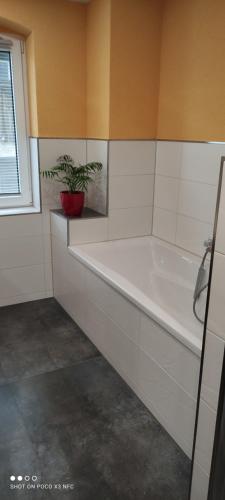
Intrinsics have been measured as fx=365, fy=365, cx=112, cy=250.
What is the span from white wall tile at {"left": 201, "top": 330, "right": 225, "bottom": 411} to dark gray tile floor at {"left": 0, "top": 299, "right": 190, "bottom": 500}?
0.57 metres

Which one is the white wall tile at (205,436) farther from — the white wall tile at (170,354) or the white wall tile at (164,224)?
the white wall tile at (164,224)

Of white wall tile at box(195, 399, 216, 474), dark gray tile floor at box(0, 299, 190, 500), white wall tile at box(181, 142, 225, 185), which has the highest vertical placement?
white wall tile at box(181, 142, 225, 185)

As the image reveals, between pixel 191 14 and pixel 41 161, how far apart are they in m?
1.42

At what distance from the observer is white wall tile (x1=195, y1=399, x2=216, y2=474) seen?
121cm

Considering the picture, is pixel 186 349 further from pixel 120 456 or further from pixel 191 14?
pixel 191 14

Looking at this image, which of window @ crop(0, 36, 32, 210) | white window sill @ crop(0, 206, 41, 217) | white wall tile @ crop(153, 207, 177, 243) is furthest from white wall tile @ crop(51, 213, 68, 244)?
white wall tile @ crop(153, 207, 177, 243)

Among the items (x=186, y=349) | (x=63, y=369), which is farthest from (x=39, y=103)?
(x=186, y=349)

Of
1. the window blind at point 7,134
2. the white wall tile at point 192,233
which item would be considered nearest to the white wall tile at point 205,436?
the white wall tile at point 192,233

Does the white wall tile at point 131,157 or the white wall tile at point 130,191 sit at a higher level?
the white wall tile at point 131,157

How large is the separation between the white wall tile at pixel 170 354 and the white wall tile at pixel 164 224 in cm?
109

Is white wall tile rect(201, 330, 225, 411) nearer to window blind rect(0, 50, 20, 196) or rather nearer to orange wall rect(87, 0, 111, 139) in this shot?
orange wall rect(87, 0, 111, 139)

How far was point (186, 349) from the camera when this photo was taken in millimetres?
1576

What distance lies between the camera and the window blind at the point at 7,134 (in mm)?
2781

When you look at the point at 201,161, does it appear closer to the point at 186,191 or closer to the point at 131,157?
the point at 186,191
